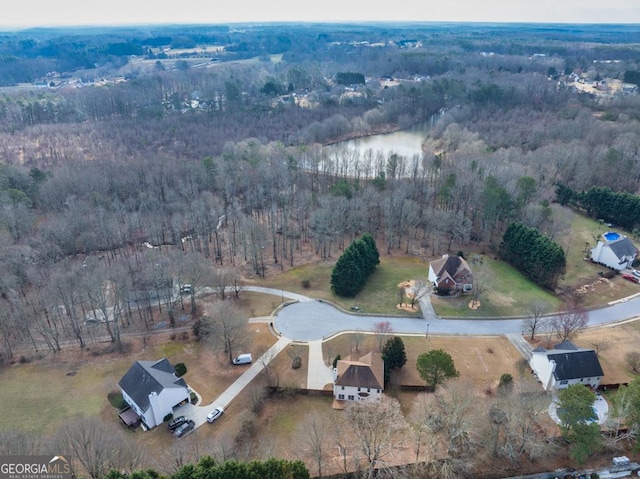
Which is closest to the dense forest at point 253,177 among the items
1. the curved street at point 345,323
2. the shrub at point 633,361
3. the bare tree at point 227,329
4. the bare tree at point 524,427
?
the bare tree at point 227,329

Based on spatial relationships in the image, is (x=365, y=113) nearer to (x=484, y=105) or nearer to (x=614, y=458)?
(x=484, y=105)

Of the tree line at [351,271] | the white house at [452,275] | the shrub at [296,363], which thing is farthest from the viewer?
the white house at [452,275]

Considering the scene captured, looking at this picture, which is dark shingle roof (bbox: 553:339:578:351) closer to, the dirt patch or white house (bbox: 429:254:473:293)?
white house (bbox: 429:254:473:293)

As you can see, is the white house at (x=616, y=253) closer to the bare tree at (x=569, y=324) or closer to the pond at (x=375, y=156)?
the bare tree at (x=569, y=324)

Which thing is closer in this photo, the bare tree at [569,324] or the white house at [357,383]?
the white house at [357,383]

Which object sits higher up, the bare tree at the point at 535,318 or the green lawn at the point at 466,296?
the bare tree at the point at 535,318

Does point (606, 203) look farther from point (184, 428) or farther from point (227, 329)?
point (184, 428)

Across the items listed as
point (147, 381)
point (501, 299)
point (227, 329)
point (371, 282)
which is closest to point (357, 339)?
point (371, 282)
